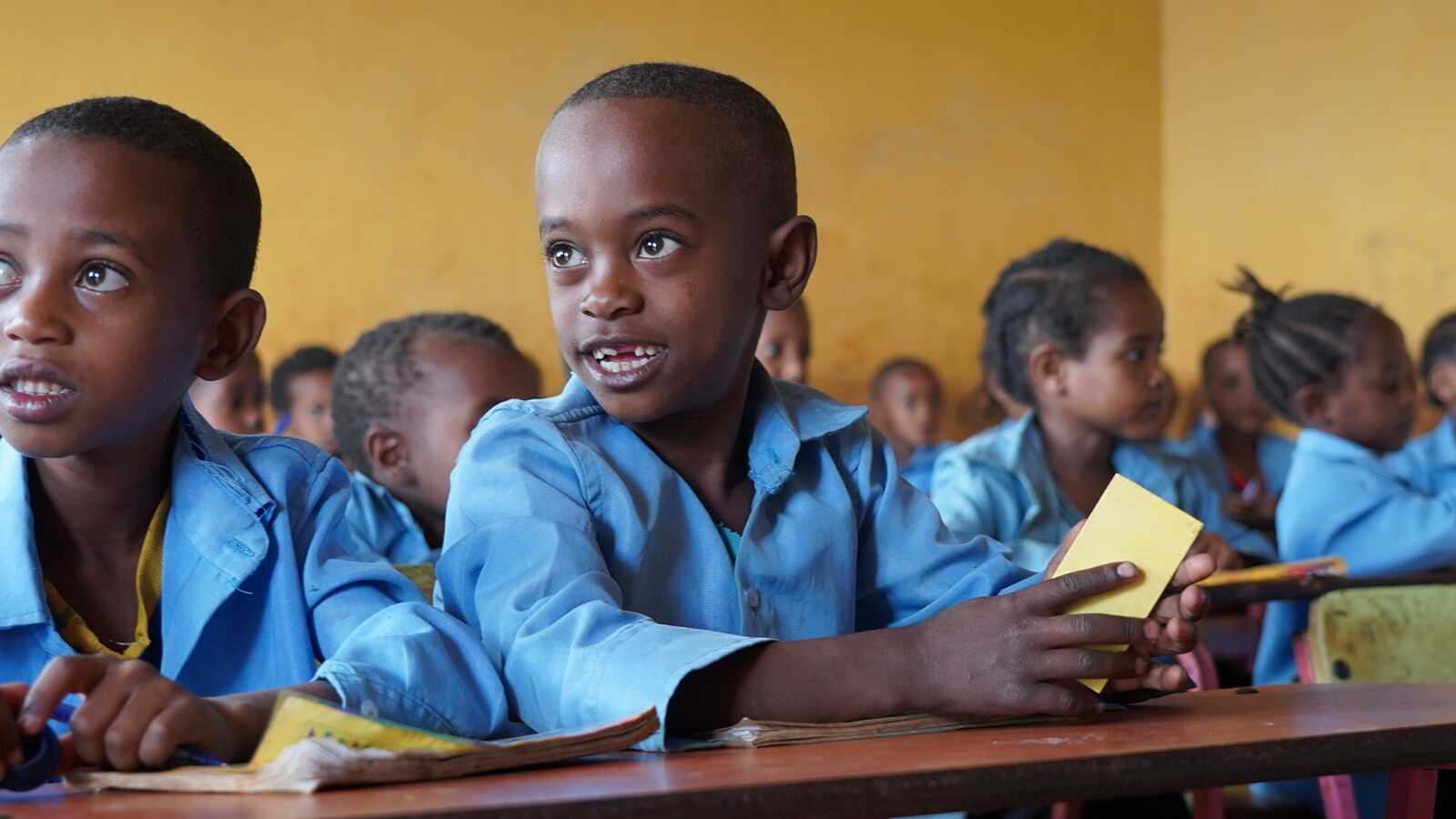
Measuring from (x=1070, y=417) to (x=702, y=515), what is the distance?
2152mm

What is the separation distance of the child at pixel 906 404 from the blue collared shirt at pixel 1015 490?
2648mm

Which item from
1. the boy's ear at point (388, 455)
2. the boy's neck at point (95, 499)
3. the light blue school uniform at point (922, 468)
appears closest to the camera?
the boy's neck at point (95, 499)

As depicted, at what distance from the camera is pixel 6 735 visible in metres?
1.08

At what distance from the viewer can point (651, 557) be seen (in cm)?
159

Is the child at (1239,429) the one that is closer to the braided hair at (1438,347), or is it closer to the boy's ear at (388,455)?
the braided hair at (1438,347)

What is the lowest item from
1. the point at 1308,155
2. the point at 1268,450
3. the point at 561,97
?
the point at 1268,450

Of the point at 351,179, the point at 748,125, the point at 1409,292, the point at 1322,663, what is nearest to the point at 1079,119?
the point at 1409,292

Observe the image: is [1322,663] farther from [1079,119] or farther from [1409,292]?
[1079,119]

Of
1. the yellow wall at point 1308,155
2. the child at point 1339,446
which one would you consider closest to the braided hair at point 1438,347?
the yellow wall at point 1308,155

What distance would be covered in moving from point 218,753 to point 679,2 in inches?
207

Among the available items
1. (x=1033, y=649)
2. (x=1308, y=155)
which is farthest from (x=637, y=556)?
(x=1308, y=155)

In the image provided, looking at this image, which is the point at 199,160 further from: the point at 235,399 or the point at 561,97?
the point at 561,97

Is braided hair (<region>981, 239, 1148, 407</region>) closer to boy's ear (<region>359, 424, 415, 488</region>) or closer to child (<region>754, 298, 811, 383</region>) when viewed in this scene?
child (<region>754, 298, 811, 383</region>)

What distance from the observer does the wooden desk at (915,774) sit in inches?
36.7
